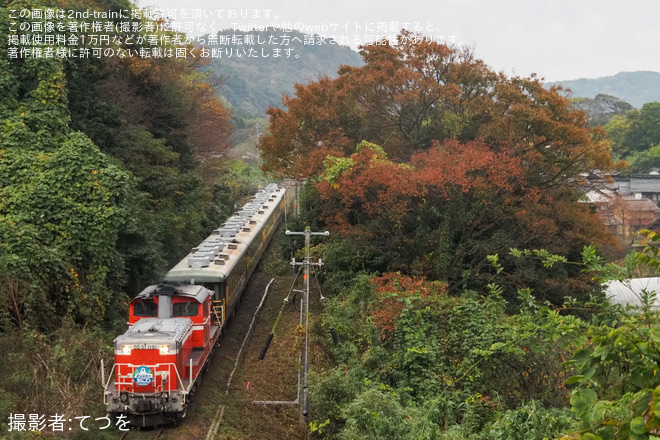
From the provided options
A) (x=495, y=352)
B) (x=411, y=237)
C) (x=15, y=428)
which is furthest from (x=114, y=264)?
(x=495, y=352)

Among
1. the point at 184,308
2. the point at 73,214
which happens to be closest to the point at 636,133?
the point at 184,308

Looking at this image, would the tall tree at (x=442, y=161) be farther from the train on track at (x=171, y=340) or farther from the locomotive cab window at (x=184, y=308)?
the locomotive cab window at (x=184, y=308)

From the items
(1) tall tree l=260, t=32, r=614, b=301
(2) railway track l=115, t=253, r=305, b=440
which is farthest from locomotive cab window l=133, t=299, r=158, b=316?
(1) tall tree l=260, t=32, r=614, b=301

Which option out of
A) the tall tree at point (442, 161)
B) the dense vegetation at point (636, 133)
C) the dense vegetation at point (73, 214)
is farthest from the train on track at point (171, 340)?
the dense vegetation at point (636, 133)

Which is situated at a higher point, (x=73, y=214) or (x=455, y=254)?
(x=73, y=214)

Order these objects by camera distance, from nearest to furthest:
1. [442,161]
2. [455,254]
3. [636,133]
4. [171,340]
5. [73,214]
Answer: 1. [171,340]
2. [73,214]
3. [455,254]
4. [442,161]
5. [636,133]

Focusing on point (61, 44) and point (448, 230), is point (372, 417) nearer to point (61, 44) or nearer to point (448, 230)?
point (448, 230)

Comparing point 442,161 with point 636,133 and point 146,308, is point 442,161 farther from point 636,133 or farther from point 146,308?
point 636,133

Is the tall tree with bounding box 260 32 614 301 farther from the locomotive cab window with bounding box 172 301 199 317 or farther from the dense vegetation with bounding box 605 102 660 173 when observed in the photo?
the dense vegetation with bounding box 605 102 660 173

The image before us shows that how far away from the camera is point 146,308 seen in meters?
12.8

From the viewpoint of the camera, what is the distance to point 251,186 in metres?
47.8

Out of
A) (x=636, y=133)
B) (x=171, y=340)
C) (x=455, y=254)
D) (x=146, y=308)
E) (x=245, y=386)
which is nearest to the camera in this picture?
(x=171, y=340)

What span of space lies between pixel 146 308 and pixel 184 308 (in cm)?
84

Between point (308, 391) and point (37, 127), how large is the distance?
36.9ft
